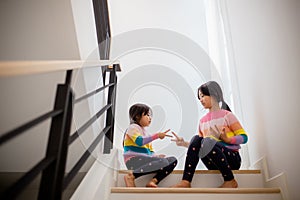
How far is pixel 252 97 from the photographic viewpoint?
2.29m

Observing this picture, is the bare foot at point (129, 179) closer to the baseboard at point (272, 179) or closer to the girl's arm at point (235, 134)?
the girl's arm at point (235, 134)

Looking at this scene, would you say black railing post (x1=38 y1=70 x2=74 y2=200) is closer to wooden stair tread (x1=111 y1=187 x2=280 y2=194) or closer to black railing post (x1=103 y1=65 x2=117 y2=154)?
wooden stair tread (x1=111 y1=187 x2=280 y2=194)

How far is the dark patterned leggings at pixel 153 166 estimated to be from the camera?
1.90 metres

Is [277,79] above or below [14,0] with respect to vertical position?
below

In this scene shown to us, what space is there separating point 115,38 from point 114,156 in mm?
2243

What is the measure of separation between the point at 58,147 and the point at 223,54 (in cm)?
282

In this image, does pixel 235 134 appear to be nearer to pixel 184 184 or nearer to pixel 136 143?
pixel 184 184

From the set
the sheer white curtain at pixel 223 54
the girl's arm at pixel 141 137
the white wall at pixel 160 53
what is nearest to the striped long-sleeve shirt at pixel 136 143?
the girl's arm at pixel 141 137

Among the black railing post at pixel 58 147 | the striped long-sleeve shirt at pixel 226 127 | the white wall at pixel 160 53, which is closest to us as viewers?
the black railing post at pixel 58 147

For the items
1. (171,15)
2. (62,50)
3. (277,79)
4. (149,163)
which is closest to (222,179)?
(149,163)

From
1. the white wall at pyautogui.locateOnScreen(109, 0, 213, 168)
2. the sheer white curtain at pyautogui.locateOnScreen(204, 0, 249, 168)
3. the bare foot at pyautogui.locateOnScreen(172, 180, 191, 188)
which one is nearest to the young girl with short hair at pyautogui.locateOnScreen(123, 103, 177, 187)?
the bare foot at pyautogui.locateOnScreen(172, 180, 191, 188)

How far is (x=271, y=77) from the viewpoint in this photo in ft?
5.87

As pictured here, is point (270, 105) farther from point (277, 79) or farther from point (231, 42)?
point (231, 42)

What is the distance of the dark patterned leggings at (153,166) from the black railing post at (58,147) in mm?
1033
